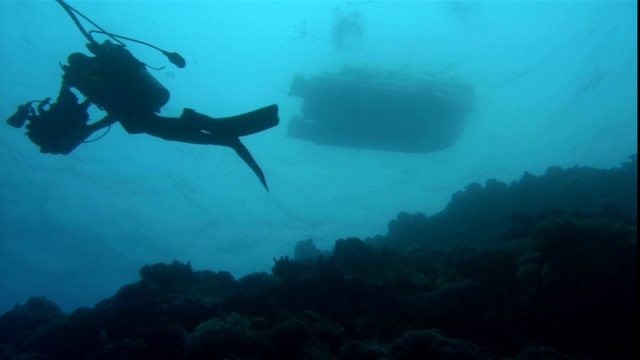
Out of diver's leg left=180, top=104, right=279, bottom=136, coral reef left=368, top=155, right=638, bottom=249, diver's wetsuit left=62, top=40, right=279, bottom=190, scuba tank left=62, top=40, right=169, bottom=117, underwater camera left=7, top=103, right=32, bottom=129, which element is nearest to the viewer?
diver's leg left=180, top=104, right=279, bottom=136

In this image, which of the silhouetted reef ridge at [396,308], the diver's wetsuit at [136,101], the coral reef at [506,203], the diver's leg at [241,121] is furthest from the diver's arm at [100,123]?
the coral reef at [506,203]

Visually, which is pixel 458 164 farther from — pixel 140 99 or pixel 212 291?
pixel 140 99

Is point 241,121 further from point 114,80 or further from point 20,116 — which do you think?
point 20,116

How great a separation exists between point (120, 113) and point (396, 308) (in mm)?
6519

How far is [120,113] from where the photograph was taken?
17.1 ft

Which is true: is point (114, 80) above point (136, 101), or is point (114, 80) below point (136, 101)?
above

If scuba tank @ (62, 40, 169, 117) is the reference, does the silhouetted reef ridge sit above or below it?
below

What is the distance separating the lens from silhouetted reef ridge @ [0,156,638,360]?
5.16 metres

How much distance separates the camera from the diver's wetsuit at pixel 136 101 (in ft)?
15.9

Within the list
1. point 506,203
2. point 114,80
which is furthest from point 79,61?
point 506,203

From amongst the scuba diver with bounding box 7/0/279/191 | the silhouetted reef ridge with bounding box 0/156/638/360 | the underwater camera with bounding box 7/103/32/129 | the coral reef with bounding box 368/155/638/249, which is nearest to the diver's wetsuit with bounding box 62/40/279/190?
the scuba diver with bounding box 7/0/279/191

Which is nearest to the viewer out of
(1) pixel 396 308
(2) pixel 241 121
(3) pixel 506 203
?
(2) pixel 241 121

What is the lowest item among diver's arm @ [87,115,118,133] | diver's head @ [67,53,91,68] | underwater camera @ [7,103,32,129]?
diver's arm @ [87,115,118,133]

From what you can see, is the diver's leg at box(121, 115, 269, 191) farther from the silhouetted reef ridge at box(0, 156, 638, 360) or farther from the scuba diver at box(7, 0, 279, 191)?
the silhouetted reef ridge at box(0, 156, 638, 360)
